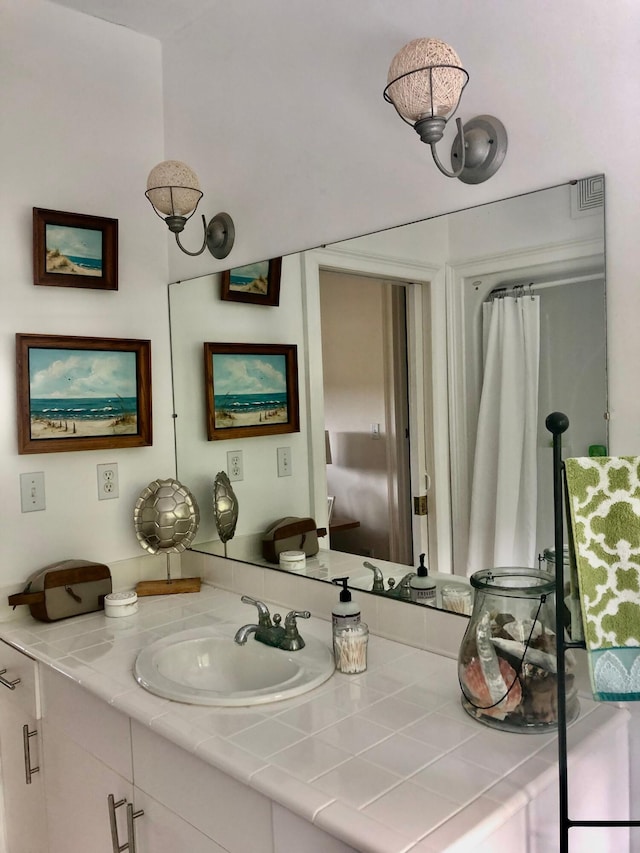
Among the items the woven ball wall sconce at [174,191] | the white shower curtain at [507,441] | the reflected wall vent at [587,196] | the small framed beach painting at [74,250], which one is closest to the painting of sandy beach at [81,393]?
the small framed beach painting at [74,250]

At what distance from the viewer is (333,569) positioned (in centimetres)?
183

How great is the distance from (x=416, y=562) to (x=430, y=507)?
0.44 ft

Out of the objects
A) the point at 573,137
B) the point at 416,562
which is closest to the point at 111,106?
the point at 573,137

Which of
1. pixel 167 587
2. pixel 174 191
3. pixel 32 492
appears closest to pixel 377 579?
pixel 167 587

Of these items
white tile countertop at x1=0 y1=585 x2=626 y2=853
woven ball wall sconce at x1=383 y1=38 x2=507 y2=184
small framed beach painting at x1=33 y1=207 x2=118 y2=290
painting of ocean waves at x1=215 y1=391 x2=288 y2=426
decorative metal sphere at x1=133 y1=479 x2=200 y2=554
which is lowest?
white tile countertop at x1=0 y1=585 x2=626 y2=853

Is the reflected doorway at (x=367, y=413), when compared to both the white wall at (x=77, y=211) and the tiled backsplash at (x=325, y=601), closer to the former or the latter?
the tiled backsplash at (x=325, y=601)

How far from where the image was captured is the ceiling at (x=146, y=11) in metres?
2.08

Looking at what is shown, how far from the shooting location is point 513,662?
122 centimetres

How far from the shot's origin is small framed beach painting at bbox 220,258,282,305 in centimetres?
198

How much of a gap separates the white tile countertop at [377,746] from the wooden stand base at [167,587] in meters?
0.44

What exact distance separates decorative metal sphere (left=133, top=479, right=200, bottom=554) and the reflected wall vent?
139cm

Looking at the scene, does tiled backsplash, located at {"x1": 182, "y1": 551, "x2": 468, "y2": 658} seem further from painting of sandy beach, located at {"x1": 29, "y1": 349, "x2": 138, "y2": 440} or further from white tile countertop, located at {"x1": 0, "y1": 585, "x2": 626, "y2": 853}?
painting of sandy beach, located at {"x1": 29, "y1": 349, "x2": 138, "y2": 440}

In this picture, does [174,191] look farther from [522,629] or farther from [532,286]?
[522,629]

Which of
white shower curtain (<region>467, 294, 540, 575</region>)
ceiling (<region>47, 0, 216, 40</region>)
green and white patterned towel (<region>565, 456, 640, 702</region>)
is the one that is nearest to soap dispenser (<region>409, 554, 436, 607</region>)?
white shower curtain (<region>467, 294, 540, 575</region>)
